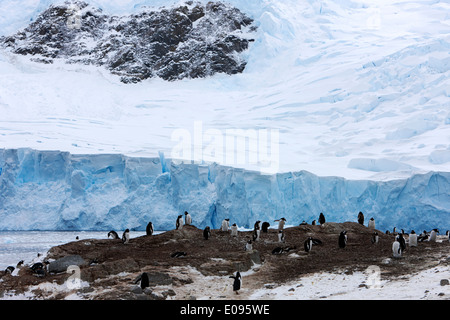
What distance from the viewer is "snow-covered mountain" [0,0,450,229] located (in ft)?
79.7

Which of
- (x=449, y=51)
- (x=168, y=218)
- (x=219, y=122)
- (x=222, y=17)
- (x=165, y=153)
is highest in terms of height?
(x=222, y=17)

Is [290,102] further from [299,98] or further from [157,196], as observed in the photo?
[157,196]

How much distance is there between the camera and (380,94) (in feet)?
97.7

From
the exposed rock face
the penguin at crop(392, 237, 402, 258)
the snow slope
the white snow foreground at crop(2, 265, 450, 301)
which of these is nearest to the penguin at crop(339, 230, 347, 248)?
the penguin at crop(392, 237, 402, 258)

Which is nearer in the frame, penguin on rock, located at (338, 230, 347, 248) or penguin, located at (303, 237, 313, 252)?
penguin, located at (303, 237, 313, 252)

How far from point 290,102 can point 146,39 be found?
73.7 feet

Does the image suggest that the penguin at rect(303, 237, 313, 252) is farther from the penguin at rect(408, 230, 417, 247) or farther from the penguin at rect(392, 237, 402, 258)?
the penguin at rect(408, 230, 417, 247)

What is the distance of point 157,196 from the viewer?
74.3 ft

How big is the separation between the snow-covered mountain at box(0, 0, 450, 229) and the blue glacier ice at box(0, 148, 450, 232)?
13.3 inches

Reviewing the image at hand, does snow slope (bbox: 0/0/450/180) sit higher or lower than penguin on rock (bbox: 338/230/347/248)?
higher
